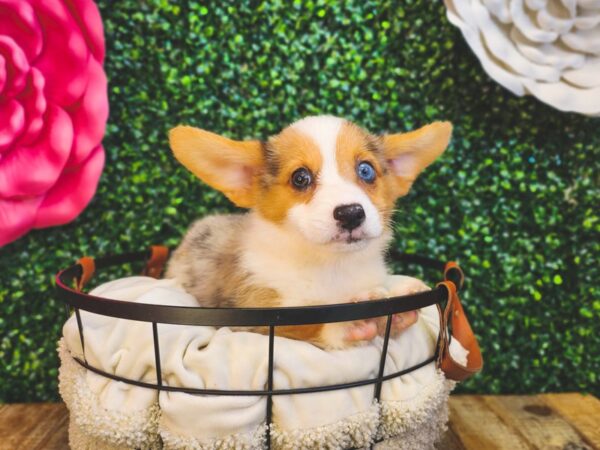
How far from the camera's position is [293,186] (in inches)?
47.3

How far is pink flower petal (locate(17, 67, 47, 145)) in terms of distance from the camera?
1452 millimetres

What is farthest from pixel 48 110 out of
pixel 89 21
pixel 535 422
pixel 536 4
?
pixel 535 422

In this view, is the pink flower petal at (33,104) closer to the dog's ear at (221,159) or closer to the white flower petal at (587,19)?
the dog's ear at (221,159)

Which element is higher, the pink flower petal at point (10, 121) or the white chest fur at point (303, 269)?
the pink flower petal at point (10, 121)

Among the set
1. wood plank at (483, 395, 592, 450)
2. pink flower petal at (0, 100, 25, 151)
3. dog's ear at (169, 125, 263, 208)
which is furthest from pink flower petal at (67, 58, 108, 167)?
wood plank at (483, 395, 592, 450)

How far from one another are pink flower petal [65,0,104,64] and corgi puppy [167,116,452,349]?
0.53 m

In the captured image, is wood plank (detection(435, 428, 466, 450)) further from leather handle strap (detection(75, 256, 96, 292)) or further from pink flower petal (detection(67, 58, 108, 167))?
pink flower petal (detection(67, 58, 108, 167))

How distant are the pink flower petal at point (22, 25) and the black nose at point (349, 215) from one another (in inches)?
38.7

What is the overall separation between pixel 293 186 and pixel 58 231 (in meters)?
0.84

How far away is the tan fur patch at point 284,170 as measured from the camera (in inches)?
46.6

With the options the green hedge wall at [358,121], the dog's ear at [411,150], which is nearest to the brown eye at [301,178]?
the dog's ear at [411,150]

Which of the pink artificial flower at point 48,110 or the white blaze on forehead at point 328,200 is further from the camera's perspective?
the pink artificial flower at point 48,110

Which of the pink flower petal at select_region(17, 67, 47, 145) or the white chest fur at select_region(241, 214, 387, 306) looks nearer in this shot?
the white chest fur at select_region(241, 214, 387, 306)

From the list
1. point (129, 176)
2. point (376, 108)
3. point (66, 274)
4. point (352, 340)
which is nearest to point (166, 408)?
point (352, 340)
